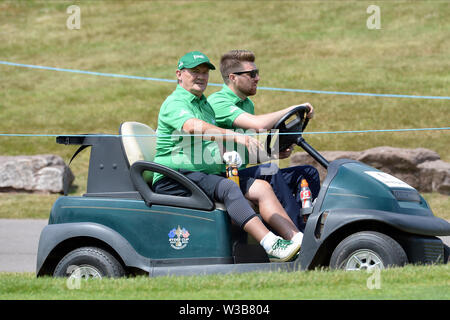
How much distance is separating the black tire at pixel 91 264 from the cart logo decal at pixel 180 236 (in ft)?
1.32

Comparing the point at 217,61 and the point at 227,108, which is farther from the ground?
the point at 217,61

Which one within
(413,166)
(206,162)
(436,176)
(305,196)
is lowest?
(436,176)

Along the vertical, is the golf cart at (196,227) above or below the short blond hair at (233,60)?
below

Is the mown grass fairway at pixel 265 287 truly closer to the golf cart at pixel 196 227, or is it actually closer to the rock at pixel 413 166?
the golf cart at pixel 196 227

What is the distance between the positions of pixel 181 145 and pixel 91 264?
0.91 m

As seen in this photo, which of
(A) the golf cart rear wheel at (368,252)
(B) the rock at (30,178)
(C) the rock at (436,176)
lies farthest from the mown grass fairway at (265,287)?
(B) the rock at (30,178)

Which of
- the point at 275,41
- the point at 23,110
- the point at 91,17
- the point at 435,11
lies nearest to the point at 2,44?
the point at 91,17

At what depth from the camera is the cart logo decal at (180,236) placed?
4.40 metres

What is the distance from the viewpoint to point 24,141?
14.8 m

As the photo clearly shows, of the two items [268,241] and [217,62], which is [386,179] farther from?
[217,62]

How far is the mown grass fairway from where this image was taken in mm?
3758

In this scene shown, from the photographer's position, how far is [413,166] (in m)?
10.6

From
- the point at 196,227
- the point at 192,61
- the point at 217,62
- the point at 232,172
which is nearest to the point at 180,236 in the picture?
the point at 196,227

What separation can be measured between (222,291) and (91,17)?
21653mm
